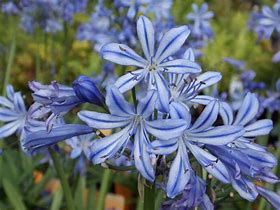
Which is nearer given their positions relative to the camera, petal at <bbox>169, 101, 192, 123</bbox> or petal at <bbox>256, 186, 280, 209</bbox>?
petal at <bbox>169, 101, 192, 123</bbox>

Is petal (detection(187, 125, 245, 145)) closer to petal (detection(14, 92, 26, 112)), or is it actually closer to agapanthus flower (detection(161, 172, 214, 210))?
agapanthus flower (detection(161, 172, 214, 210))

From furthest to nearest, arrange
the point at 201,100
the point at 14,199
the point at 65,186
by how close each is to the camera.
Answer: the point at 14,199
the point at 65,186
the point at 201,100

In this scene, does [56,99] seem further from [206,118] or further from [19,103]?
[19,103]

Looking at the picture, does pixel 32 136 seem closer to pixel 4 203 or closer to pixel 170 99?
pixel 170 99

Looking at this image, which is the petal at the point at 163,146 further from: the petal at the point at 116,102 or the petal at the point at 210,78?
the petal at the point at 210,78

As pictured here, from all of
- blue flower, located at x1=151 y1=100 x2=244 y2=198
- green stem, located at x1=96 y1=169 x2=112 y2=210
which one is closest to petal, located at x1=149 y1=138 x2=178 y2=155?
blue flower, located at x1=151 y1=100 x2=244 y2=198

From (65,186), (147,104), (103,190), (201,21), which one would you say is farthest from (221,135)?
(201,21)

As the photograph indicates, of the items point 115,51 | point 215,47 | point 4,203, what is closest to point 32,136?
point 115,51
